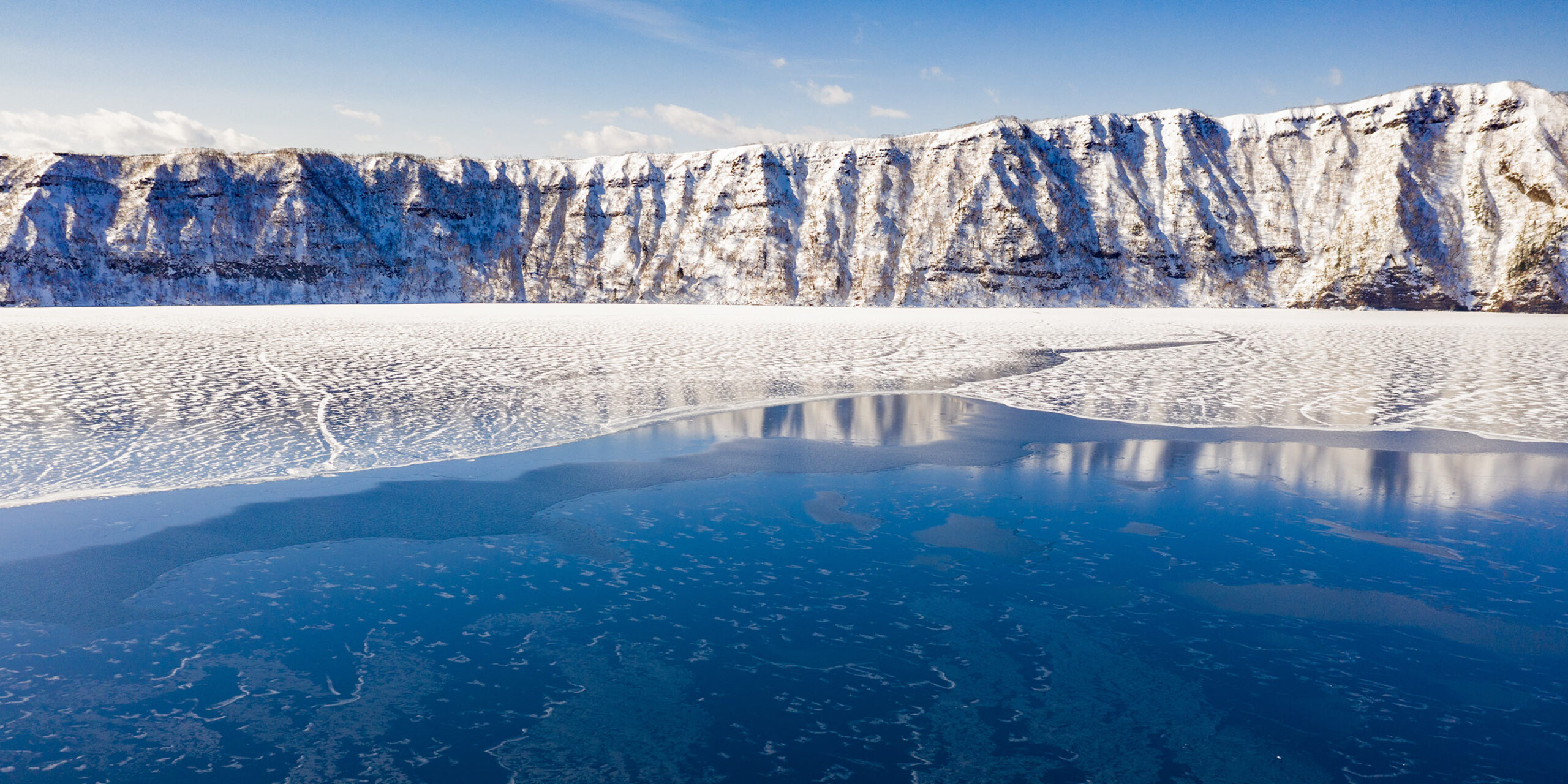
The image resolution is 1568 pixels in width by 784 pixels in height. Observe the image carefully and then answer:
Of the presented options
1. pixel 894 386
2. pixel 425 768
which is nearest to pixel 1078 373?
pixel 894 386

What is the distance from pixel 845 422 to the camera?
13781 mm

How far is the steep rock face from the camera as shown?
62.6 metres

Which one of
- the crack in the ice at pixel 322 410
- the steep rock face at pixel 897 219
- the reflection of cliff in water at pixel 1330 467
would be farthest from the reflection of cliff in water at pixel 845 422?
the steep rock face at pixel 897 219

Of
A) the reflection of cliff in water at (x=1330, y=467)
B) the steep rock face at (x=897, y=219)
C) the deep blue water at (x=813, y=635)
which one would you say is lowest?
the deep blue water at (x=813, y=635)

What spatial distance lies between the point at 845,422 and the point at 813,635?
795cm

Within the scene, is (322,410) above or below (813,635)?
above

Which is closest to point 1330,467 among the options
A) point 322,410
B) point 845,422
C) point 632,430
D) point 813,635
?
point 845,422

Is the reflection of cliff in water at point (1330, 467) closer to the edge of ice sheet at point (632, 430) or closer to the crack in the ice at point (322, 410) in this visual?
the edge of ice sheet at point (632, 430)

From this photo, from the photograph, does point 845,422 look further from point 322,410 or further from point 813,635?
point 322,410

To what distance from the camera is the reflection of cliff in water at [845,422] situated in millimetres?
12594

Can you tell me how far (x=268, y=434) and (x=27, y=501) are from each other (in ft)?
11.4

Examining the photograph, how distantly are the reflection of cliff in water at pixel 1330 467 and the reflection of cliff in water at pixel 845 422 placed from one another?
2.03 meters

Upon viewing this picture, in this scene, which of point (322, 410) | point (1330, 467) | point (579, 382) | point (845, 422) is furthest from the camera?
point (579, 382)

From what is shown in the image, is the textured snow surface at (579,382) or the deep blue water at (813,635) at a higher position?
the textured snow surface at (579,382)
